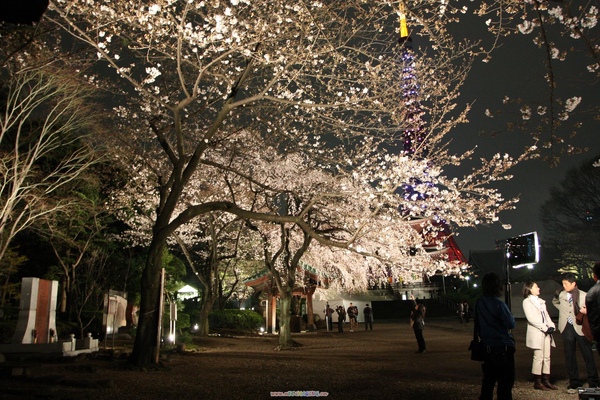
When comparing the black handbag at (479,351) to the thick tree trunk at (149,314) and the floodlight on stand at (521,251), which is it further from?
the thick tree trunk at (149,314)

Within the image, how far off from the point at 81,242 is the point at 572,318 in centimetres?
1901

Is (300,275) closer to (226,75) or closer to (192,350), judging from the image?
(192,350)

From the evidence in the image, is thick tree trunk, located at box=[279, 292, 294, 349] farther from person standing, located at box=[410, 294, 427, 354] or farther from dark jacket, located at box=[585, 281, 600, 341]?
dark jacket, located at box=[585, 281, 600, 341]

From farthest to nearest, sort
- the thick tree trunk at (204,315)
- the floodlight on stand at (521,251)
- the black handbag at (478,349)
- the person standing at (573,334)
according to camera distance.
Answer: the thick tree trunk at (204,315)
the floodlight on stand at (521,251)
the person standing at (573,334)
the black handbag at (478,349)

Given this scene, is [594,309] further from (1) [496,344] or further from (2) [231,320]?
(2) [231,320]

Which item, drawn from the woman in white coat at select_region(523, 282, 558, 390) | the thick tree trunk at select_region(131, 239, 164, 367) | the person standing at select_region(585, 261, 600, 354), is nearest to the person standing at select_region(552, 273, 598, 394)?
the woman in white coat at select_region(523, 282, 558, 390)

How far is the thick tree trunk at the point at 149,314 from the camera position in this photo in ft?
28.0

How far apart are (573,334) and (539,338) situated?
0.49 metres

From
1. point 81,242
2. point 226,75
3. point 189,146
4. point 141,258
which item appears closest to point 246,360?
point 226,75

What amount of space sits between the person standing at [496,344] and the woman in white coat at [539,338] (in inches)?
104

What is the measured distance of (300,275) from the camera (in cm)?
2442

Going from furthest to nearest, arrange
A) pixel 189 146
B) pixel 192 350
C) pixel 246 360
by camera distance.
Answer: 1. pixel 189 146
2. pixel 192 350
3. pixel 246 360

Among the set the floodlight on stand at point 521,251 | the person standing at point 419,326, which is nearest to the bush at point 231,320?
the person standing at point 419,326

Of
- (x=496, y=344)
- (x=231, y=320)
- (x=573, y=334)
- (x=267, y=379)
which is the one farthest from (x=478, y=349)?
(x=231, y=320)
